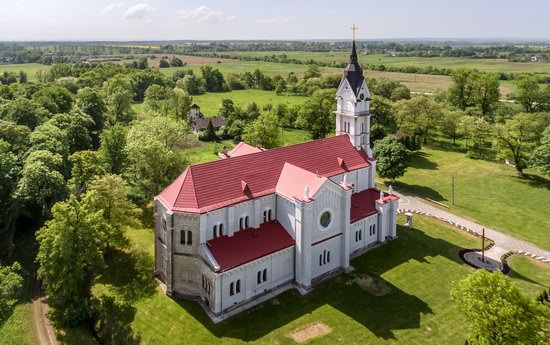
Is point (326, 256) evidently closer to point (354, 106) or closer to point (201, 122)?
point (354, 106)

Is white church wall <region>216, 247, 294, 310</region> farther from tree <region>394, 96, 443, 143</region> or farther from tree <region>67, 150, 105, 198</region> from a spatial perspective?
tree <region>394, 96, 443, 143</region>

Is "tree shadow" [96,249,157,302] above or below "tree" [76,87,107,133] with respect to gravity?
below

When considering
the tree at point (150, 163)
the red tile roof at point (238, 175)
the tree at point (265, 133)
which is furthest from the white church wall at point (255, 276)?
the tree at point (265, 133)

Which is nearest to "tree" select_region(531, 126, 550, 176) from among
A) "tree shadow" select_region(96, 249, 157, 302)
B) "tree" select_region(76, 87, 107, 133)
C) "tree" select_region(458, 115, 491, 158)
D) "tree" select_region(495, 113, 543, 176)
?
"tree" select_region(495, 113, 543, 176)

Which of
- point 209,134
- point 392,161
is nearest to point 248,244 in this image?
point 392,161

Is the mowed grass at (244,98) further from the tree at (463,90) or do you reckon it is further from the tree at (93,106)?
the tree at (463,90)
